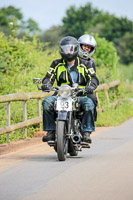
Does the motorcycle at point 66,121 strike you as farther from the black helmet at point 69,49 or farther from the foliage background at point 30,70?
the foliage background at point 30,70

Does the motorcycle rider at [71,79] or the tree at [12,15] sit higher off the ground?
the tree at [12,15]

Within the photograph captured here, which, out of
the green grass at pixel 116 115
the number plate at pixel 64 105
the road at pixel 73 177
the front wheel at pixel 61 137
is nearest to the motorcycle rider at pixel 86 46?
the road at pixel 73 177

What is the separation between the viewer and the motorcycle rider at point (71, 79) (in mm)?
10436

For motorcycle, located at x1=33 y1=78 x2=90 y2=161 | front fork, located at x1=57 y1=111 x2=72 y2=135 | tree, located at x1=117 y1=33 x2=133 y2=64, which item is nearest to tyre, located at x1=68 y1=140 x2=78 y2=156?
motorcycle, located at x1=33 y1=78 x2=90 y2=161

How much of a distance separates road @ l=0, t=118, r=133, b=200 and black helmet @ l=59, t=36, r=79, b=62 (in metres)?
1.64

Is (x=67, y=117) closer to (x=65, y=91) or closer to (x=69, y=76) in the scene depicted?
(x=65, y=91)

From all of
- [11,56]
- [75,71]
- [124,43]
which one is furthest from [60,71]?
[124,43]

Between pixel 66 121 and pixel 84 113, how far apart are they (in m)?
0.60

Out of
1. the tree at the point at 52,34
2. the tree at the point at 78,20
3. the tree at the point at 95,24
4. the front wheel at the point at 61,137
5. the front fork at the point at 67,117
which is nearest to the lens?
the front wheel at the point at 61,137

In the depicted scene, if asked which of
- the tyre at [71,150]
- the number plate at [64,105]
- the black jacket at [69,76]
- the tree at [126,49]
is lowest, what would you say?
the tyre at [71,150]

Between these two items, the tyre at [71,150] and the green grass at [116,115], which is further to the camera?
the green grass at [116,115]

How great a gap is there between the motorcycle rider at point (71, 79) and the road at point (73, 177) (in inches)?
20.6

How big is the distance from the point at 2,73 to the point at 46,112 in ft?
31.0

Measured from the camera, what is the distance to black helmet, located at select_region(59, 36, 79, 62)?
10.6 metres
